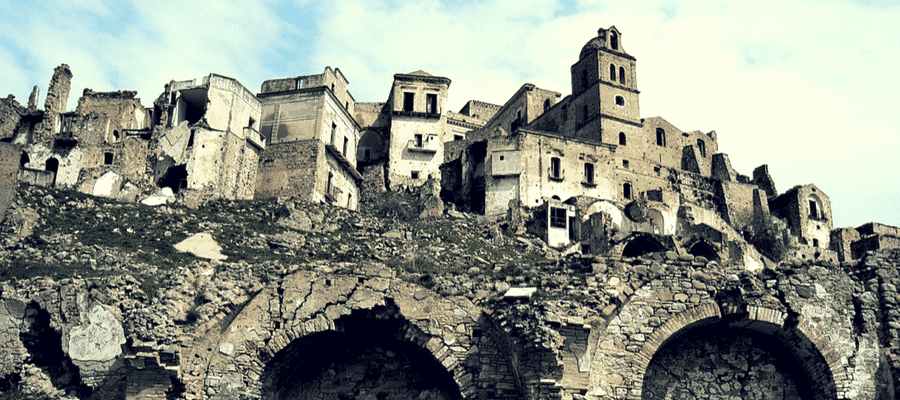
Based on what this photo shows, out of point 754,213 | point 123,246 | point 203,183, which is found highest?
point 754,213

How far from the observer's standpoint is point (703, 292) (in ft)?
58.0

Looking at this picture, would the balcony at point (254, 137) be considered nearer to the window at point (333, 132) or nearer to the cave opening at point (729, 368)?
the window at point (333, 132)

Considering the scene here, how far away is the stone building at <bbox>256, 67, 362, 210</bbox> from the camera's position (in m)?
38.1

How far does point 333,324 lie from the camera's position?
56.3ft

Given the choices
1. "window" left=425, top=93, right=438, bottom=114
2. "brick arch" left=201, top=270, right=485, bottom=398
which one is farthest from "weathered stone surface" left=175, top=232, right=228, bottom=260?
"window" left=425, top=93, right=438, bottom=114

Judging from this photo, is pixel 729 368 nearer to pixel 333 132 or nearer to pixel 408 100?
pixel 333 132

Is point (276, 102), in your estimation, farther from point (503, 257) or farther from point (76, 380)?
point (76, 380)

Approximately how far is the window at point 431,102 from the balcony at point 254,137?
1468cm

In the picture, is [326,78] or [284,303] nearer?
[284,303]

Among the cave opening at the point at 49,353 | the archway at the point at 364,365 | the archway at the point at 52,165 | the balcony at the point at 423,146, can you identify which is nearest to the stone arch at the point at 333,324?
the archway at the point at 364,365

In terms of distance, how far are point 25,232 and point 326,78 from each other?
18.8m

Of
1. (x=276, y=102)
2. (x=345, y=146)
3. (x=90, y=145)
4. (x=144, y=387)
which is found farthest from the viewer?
(x=345, y=146)

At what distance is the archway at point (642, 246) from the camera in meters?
37.1

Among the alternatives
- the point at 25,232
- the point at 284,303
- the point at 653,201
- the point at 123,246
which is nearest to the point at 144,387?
the point at 284,303
